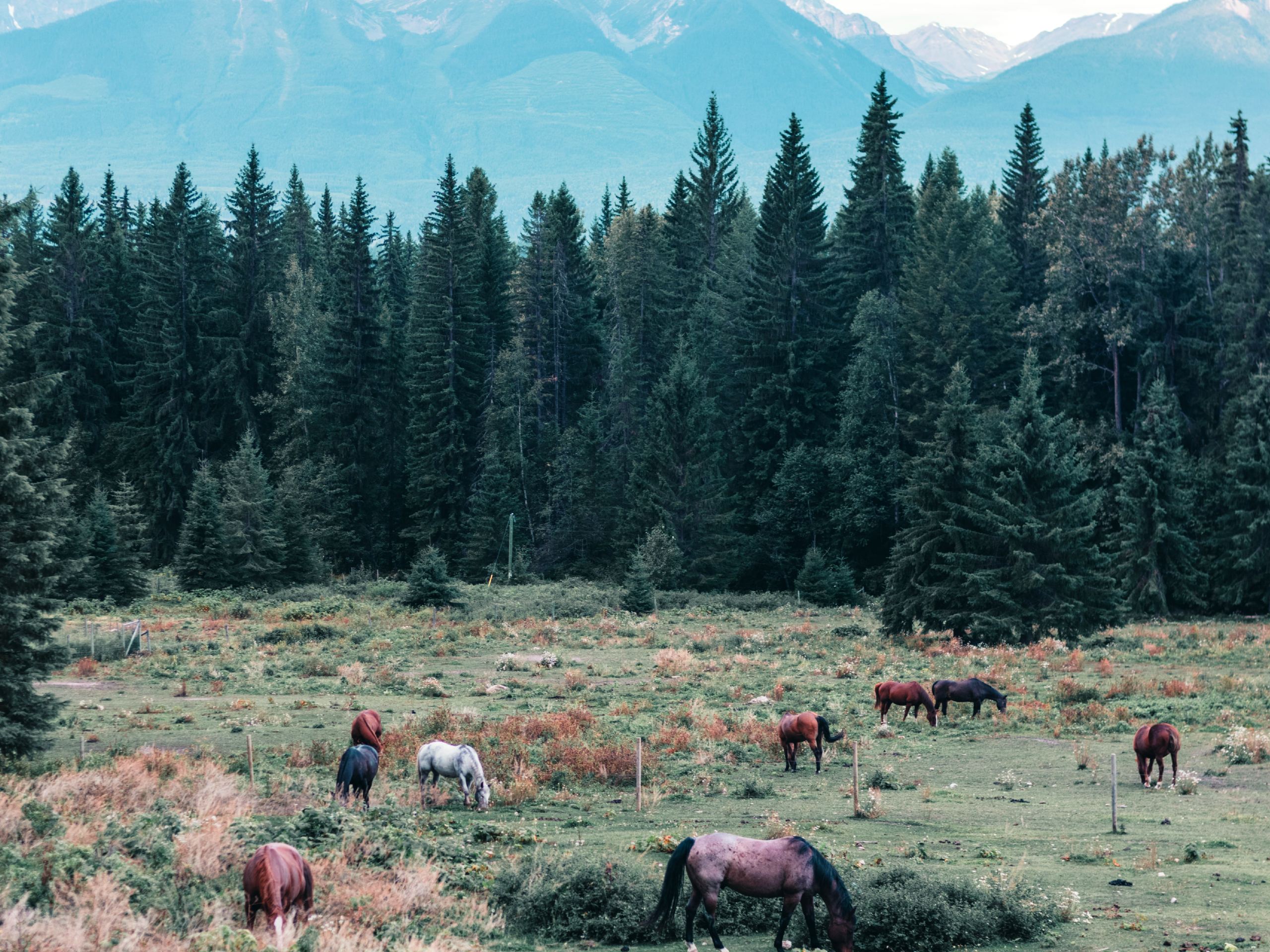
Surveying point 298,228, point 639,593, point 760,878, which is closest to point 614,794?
point 760,878

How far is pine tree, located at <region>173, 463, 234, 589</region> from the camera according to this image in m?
69.1

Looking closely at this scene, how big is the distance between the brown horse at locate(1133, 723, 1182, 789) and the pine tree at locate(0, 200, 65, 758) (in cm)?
1921

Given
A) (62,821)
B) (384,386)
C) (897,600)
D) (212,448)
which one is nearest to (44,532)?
(62,821)

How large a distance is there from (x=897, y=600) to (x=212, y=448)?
61.0 m

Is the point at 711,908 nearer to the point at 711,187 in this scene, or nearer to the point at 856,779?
the point at 856,779

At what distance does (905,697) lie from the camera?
29.6m

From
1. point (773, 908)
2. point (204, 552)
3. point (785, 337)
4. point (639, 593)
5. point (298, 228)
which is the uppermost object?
point (298, 228)

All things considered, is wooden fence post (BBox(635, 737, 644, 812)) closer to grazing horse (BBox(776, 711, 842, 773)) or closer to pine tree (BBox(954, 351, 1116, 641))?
grazing horse (BBox(776, 711, 842, 773))

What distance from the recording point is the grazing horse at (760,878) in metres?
13.7

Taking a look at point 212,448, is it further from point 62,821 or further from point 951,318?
point 62,821

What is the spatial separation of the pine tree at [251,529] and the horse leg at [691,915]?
59124 millimetres

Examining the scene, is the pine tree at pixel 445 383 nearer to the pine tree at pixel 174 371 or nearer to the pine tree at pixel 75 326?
the pine tree at pixel 174 371

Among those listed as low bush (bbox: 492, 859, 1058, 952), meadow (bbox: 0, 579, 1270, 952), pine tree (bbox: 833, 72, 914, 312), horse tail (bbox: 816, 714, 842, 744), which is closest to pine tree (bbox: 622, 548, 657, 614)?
meadow (bbox: 0, 579, 1270, 952)

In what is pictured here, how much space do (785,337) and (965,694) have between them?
173ft
